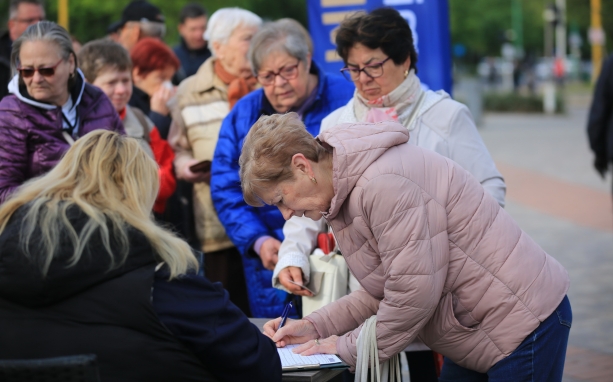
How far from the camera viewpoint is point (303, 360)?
292cm

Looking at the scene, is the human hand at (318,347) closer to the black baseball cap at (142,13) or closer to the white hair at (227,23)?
the white hair at (227,23)

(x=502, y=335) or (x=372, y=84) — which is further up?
(x=372, y=84)

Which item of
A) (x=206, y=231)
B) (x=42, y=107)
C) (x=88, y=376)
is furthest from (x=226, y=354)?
(x=206, y=231)

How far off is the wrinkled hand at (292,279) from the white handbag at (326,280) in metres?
0.05

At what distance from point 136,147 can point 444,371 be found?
4.99ft

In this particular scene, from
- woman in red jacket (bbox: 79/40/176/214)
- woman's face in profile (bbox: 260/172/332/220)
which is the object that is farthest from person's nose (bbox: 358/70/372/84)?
woman in red jacket (bbox: 79/40/176/214)

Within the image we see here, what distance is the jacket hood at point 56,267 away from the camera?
7.89ft

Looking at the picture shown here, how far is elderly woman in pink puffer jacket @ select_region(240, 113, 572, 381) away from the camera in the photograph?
8.91 ft

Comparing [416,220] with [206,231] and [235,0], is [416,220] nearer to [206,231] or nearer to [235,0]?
[206,231]

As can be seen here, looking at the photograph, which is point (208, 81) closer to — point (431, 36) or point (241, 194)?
point (241, 194)

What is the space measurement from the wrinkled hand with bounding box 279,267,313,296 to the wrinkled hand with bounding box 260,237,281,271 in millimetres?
533

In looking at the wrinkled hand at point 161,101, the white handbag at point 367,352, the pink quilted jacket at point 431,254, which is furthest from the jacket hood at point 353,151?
the wrinkled hand at point 161,101

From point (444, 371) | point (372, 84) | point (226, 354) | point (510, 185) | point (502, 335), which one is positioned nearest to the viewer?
point (226, 354)

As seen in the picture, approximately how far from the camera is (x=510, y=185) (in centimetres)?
1460
